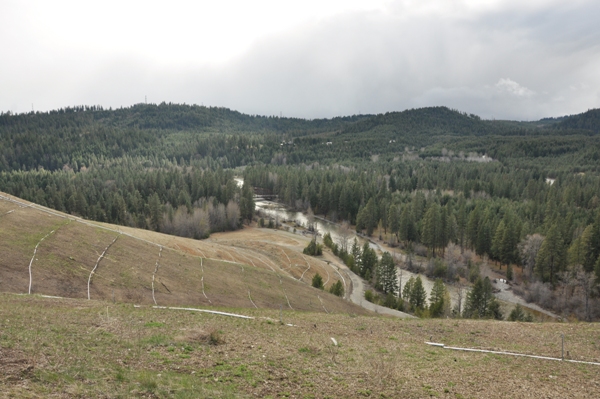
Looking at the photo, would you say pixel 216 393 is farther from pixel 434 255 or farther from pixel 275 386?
pixel 434 255

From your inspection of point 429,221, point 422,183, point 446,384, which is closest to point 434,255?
point 429,221

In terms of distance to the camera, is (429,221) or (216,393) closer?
(216,393)

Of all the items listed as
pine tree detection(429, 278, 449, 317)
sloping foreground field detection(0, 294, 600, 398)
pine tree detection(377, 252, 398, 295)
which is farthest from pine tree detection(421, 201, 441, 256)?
sloping foreground field detection(0, 294, 600, 398)

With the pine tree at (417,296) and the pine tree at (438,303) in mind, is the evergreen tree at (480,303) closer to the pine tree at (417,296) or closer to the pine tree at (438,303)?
the pine tree at (438,303)

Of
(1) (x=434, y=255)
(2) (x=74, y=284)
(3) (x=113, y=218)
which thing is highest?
(2) (x=74, y=284)

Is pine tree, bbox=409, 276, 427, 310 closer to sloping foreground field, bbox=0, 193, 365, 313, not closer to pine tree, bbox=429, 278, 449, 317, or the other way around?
pine tree, bbox=429, 278, 449, 317

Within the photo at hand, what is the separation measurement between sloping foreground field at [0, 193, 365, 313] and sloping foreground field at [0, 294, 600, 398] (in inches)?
175

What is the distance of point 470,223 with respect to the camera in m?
92.8

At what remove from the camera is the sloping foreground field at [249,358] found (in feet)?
44.6

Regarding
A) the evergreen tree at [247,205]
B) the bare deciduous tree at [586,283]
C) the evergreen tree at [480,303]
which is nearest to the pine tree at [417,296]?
the evergreen tree at [480,303]

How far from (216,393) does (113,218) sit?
9980 cm

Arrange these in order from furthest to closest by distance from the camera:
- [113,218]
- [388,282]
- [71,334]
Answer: [113,218], [388,282], [71,334]

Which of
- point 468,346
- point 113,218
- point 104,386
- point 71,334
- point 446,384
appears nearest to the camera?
point 104,386

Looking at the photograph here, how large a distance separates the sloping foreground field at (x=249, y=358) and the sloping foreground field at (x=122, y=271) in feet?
14.6
